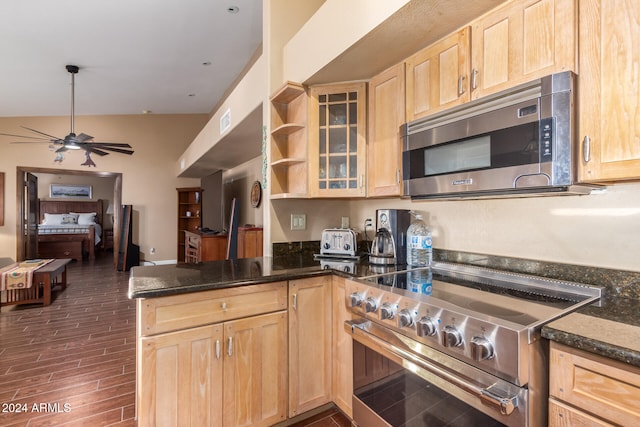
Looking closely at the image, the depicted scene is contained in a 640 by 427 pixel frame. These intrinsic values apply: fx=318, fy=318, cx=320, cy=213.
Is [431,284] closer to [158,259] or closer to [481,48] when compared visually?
[481,48]

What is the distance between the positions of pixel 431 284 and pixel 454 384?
1.74 ft

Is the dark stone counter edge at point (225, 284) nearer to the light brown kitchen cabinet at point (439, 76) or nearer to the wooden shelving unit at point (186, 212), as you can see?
the light brown kitchen cabinet at point (439, 76)

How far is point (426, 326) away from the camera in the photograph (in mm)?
1242

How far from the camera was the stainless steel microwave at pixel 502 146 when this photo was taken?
1.19 metres

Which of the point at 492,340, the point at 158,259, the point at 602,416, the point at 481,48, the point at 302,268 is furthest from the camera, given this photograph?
the point at 158,259

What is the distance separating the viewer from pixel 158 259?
24.9 feet

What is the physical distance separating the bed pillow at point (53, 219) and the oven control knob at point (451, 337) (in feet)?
37.9

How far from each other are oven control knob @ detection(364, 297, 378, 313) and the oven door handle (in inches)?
3.0

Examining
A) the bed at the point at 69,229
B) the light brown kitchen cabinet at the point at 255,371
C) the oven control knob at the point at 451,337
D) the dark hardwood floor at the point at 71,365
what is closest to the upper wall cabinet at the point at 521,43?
the oven control knob at the point at 451,337

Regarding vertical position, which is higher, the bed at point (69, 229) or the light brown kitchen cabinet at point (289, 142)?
the light brown kitchen cabinet at point (289, 142)

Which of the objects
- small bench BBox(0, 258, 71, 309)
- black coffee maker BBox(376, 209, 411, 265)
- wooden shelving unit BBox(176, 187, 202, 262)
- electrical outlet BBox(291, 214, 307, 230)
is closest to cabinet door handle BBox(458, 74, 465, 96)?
black coffee maker BBox(376, 209, 411, 265)

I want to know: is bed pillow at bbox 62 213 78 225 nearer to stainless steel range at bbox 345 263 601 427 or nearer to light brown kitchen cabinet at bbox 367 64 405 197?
light brown kitchen cabinet at bbox 367 64 405 197

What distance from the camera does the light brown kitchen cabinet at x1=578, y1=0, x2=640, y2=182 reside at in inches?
41.1

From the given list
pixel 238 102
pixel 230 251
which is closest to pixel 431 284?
pixel 238 102
